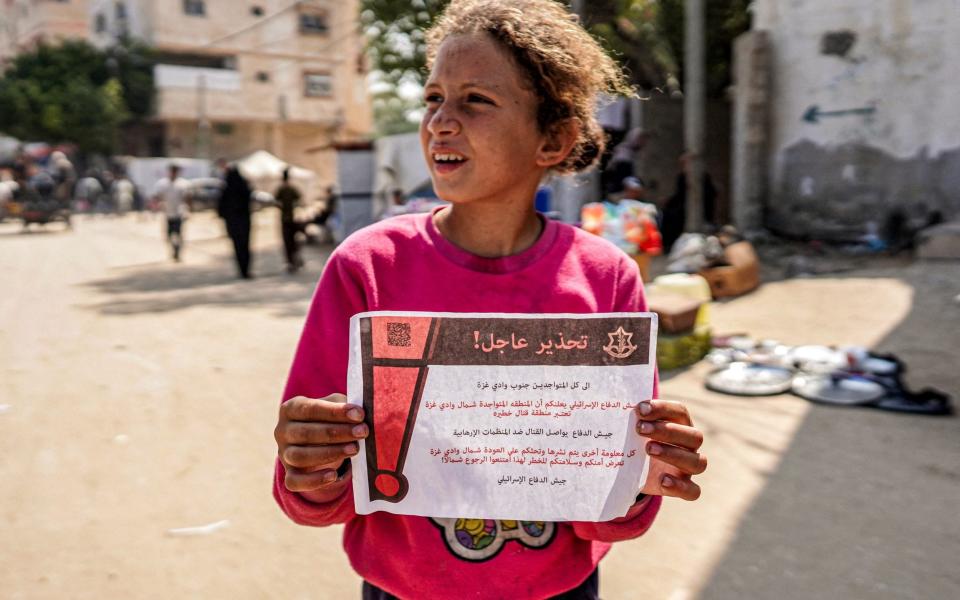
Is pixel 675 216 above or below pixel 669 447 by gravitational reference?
above

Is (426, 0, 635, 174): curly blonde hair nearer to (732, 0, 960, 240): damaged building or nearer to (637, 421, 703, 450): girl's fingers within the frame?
(637, 421, 703, 450): girl's fingers

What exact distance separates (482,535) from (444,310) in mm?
341

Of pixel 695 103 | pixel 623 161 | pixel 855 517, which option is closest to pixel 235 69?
pixel 623 161

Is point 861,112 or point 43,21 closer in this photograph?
point 861,112

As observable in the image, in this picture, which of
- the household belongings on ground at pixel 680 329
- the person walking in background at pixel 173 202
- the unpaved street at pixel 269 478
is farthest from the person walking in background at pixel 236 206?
the household belongings on ground at pixel 680 329

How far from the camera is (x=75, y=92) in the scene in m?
28.4

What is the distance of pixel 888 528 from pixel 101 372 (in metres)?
4.61

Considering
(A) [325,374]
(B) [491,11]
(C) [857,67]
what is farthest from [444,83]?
(C) [857,67]

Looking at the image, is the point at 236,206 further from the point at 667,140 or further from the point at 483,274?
the point at 483,274

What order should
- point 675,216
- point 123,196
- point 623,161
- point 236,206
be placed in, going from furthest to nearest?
point 123,196 < point 623,161 < point 675,216 < point 236,206

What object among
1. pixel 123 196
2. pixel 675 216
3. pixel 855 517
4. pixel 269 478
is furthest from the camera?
pixel 123 196

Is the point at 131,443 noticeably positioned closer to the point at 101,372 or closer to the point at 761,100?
the point at 101,372

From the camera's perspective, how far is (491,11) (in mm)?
1291

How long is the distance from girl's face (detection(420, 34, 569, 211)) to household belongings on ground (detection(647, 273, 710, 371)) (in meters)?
3.91
